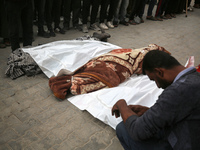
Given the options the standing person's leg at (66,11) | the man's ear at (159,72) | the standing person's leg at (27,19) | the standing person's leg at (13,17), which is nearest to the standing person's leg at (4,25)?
the standing person's leg at (27,19)

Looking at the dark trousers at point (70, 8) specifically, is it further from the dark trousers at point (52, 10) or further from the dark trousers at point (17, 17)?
the dark trousers at point (17, 17)

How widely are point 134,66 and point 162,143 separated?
1708mm

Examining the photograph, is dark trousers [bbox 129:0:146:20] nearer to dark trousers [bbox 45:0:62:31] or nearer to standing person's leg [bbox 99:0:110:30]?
standing person's leg [bbox 99:0:110:30]

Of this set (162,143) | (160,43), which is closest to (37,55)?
(162,143)

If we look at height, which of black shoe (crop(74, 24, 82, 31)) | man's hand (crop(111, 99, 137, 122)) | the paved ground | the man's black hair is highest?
the man's black hair

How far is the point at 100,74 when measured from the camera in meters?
2.73

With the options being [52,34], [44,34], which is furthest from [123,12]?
[44,34]

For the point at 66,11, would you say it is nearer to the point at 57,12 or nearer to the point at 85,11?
the point at 57,12

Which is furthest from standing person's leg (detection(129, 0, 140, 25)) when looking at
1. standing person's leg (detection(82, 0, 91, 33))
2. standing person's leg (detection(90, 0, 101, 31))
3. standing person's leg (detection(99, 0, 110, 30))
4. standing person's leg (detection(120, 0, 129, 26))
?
standing person's leg (detection(82, 0, 91, 33))

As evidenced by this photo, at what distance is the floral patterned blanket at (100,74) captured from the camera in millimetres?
2689

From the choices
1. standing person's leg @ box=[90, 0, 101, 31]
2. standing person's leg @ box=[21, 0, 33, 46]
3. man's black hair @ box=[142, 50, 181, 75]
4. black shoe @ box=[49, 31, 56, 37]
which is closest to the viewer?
man's black hair @ box=[142, 50, 181, 75]

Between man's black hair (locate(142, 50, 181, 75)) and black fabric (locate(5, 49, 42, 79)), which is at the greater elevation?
man's black hair (locate(142, 50, 181, 75))

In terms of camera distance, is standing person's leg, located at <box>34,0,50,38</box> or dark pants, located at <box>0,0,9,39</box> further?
standing person's leg, located at <box>34,0,50,38</box>

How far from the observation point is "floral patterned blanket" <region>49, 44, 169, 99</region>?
2.69 meters
